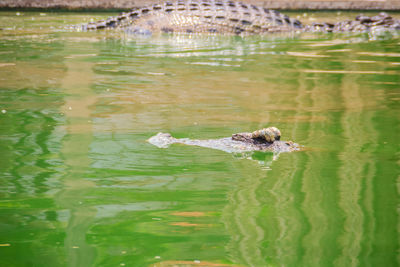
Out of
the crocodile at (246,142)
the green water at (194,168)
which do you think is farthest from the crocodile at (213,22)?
the crocodile at (246,142)

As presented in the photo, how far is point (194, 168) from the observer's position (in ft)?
9.50

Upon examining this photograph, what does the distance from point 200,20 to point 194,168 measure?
7.24 meters

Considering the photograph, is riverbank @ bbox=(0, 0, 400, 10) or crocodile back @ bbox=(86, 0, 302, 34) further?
riverbank @ bbox=(0, 0, 400, 10)

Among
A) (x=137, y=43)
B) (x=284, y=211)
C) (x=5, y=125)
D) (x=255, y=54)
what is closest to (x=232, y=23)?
(x=137, y=43)

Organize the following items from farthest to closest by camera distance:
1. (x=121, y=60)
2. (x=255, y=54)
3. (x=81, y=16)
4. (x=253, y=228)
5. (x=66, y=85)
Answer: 1. (x=81, y=16)
2. (x=255, y=54)
3. (x=121, y=60)
4. (x=66, y=85)
5. (x=253, y=228)

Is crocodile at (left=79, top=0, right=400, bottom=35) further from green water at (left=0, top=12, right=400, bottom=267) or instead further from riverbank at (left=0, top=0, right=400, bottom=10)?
green water at (left=0, top=12, right=400, bottom=267)

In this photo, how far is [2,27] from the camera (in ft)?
31.0

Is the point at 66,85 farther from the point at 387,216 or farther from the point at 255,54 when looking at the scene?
the point at 387,216

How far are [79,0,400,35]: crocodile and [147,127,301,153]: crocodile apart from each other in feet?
21.5

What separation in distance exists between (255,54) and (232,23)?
3.02m

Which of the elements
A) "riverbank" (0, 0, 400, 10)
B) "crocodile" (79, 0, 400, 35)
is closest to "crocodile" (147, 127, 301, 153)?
"crocodile" (79, 0, 400, 35)

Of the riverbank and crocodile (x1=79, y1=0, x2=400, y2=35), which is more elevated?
the riverbank

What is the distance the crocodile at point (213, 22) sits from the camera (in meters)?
9.80

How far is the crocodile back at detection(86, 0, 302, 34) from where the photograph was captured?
981cm
